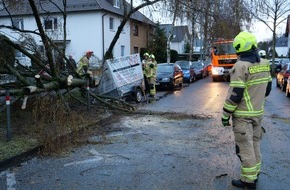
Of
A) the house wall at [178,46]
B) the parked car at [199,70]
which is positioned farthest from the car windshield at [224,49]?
the house wall at [178,46]

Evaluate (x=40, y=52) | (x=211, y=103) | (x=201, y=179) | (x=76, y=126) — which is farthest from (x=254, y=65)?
(x=211, y=103)

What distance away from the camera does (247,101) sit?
475cm

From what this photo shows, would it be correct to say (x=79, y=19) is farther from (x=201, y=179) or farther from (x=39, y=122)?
(x=201, y=179)

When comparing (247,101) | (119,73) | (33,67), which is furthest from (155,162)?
(119,73)

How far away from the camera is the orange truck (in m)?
25.7

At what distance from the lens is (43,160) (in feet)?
20.6

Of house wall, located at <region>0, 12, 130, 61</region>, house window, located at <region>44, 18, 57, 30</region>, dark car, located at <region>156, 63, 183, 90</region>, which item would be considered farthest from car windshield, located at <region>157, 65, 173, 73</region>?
house wall, located at <region>0, 12, 130, 61</region>

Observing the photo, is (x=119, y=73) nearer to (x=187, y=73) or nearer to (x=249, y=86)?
(x=249, y=86)

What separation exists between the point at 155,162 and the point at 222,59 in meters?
20.9

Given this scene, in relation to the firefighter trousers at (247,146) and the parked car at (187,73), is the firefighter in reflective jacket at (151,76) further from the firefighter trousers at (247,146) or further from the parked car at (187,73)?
the firefighter trousers at (247,146)

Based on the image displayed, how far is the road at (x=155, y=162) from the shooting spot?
507 centimetres

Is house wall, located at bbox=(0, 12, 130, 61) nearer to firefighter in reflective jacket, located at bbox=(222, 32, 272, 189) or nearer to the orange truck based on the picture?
the orange truck

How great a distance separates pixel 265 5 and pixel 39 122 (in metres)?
27.0

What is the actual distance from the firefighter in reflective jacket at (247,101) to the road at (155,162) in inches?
16.7
